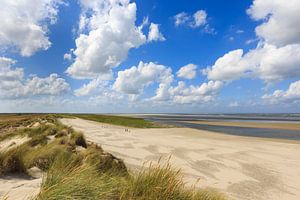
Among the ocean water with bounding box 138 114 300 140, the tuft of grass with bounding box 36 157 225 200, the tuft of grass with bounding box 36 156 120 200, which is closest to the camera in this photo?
the tuft of grass with bounding box 36 156 120 200

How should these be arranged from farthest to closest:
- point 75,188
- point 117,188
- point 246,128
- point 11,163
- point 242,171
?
point 246,128
point 242,171
point 11,163
point 117,188
point 75,188

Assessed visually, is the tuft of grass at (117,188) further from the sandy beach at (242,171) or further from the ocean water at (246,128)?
the ocean water at (246,128)

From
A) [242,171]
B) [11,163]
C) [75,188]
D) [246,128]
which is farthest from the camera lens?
[246,128]

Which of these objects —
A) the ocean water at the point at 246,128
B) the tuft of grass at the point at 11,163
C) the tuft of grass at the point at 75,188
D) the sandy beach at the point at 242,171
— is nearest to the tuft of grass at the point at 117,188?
the tuft of grass at the point at 75,188

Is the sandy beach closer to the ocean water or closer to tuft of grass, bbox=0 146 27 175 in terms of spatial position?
tuft of grass, bbox=0 146 27 175

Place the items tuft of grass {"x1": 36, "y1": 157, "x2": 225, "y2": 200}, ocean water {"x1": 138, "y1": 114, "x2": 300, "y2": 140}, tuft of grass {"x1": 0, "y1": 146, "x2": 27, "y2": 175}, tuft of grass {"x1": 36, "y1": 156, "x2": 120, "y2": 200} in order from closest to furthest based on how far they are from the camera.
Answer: tuft of grass {"x1": 36, "y1": 156, "x2": 120, "y2": 200}
tuft of grass {"x1": 36, "y1": 157, "x2": 225, "y2": 200}
tuft of grass {"x1": 0, "y1": 146, "x2": 27, "y2": 175}
ocean water {"x1": 138, "y1": 114, "x2": 300, "y2": 140}

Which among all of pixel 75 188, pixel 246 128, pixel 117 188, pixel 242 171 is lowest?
pixel 242 171

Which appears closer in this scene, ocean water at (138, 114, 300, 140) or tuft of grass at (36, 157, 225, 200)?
tuft of grass at (36, 157, 225, 200)

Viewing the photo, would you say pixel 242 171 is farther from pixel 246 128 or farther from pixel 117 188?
pixel 246 128

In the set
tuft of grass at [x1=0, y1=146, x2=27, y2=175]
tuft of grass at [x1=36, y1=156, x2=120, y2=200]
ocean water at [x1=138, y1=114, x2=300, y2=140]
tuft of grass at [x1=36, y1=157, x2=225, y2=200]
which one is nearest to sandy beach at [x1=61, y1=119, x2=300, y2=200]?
tuft of grass at [x1=36, y1=157, x2=225, y2=200]

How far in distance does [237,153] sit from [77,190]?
14.2 meters

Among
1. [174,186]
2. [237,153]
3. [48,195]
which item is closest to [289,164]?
[237,153]

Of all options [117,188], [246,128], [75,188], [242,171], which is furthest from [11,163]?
[246,128]

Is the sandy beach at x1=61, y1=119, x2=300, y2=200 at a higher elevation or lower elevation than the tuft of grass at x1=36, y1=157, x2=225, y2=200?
lower
